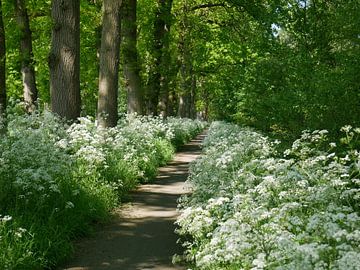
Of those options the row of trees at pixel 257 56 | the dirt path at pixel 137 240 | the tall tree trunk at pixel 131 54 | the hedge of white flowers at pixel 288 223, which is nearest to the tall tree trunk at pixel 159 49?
the row of trees at pixel 257 56

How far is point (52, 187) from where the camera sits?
23.2 feet

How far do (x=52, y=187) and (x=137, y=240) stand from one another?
1851 millimetres

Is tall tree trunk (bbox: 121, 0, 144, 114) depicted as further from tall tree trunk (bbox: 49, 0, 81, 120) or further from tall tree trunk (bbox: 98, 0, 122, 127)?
tall tree trunk (bbox: 49, 0, 81, 120)

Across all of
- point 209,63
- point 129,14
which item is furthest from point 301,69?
point 209,63

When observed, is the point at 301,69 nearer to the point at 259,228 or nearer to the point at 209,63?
the point at 259,228

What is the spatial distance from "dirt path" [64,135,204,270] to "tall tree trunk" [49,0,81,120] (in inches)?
116

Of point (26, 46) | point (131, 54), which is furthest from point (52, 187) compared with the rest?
point (26, 46)

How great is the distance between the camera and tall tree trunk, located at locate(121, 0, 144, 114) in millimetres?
17828

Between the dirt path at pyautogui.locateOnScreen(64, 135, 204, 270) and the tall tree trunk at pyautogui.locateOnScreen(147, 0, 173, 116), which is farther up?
the tall tree trunk at pyautogui.locateOnScreen(147, 0, 173, 116)

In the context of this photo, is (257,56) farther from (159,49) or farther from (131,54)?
(159,49)

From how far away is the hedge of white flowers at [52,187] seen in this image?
6.34 meters

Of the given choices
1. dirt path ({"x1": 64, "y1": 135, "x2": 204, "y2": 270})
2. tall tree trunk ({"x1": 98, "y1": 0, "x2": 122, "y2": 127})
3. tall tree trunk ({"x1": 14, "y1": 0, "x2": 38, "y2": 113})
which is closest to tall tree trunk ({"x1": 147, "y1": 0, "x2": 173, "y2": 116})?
tall tree trunk ({"x1": 14, "y1": 0, "x2": 38, "y2": 113})

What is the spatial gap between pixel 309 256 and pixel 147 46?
20.1m

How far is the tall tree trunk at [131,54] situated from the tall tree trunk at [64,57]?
583 cm
